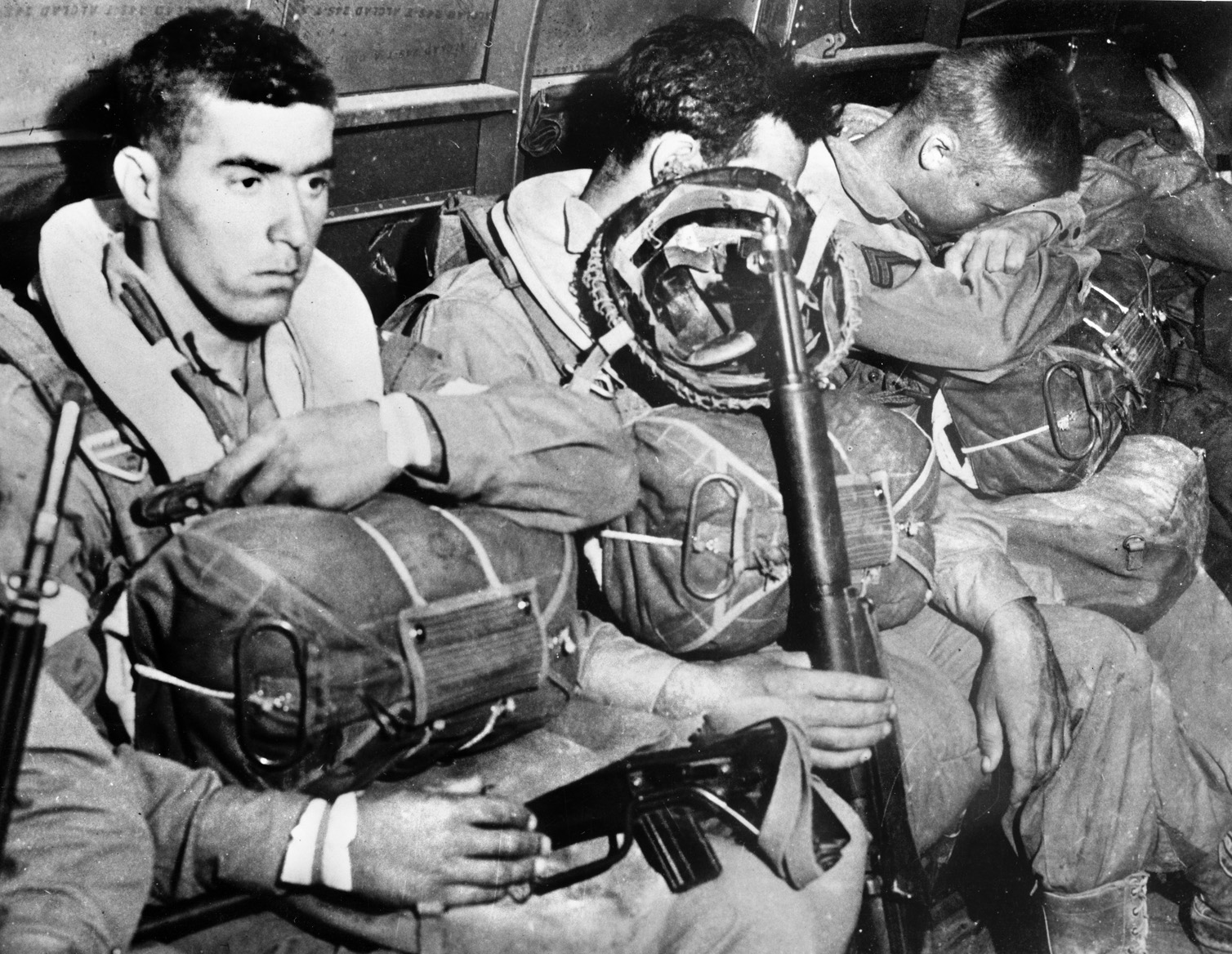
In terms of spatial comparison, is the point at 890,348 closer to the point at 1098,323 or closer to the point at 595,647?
the point at 1098,323

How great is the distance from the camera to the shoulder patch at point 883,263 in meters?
2.64

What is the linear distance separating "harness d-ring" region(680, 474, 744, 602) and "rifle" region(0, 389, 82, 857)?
1.03m

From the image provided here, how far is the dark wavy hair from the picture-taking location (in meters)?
2.35

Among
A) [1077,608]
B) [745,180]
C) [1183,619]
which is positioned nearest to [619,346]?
Answer: [745,180]

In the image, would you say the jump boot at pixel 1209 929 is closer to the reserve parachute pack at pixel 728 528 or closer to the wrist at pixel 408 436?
the reserve parachute pack at pixel 728 528

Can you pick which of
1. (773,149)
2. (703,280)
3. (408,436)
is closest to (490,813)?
(408,436)

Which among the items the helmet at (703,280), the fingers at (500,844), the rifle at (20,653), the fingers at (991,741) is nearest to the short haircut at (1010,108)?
the helmet at (703,280)

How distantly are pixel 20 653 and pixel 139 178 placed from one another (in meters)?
0.74

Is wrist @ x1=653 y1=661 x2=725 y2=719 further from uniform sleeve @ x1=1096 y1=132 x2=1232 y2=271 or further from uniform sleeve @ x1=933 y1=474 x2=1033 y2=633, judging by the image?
uniform sleeve @ x1=1096 y1=132 x2=1232 y2=271

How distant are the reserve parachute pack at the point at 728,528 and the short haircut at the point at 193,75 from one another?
870 mm

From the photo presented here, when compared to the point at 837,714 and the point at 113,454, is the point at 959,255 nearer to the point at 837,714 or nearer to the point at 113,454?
the point at 837,714

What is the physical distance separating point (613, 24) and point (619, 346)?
1.51 metres

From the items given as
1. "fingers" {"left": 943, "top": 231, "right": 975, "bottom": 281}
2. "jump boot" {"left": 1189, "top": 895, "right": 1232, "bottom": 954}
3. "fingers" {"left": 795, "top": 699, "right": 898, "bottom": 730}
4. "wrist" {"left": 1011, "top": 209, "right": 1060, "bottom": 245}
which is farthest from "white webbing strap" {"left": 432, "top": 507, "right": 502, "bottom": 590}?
"jump boot" {"left": 1189, "top": 895, "right": 1232, "bottom": 954}

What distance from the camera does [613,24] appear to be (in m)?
3.16
